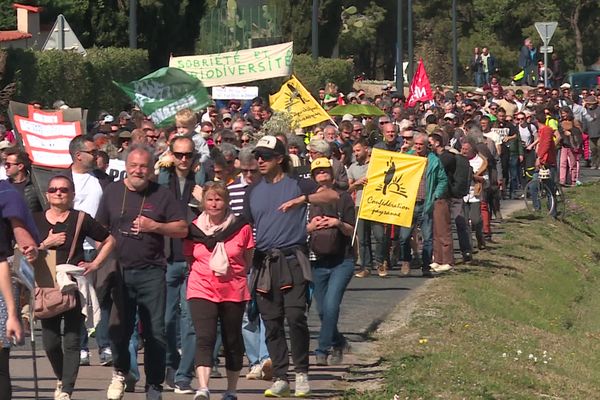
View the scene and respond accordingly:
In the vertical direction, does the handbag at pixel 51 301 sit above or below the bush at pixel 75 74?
below

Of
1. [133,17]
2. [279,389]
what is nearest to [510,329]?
[279,389]

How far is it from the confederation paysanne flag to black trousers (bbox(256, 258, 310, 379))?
29.9 ft

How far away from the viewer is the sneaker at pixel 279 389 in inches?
468

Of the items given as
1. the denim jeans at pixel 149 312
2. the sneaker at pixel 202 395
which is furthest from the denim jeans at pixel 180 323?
the sneaker at pixel 202 395

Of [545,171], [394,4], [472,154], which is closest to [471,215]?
[472,154]

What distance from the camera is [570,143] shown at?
35.5m

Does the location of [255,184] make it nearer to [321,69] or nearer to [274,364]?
[274,364]

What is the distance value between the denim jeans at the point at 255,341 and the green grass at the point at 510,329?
98cm

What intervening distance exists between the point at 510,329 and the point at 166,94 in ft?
20.0

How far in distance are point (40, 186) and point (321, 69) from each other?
30.4 metres

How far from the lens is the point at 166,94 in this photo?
853 inches

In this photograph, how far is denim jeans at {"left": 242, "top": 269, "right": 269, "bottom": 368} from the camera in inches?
508

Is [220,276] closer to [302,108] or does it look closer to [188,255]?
[188,255]

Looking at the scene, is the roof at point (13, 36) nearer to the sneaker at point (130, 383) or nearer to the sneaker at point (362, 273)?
the sneaker at point (362, 273)
